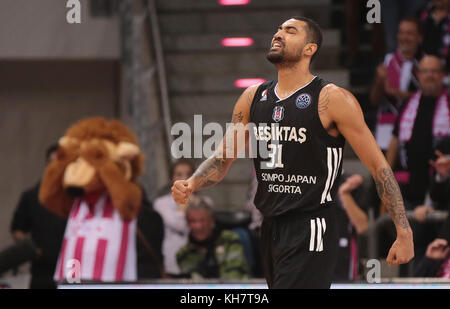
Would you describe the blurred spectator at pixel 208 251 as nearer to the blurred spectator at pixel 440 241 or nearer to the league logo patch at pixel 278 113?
the blurred spectator at pixel 440 241

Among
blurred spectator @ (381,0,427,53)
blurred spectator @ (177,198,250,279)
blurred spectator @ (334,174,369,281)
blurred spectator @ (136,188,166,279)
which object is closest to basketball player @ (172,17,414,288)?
blurred spectator @ (136,188,166,279)

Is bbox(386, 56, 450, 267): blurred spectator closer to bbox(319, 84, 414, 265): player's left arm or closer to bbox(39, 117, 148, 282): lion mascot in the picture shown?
bbox(39, 117, 148, 282): lion mascot

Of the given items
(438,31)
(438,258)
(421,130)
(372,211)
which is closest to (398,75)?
(438,31)

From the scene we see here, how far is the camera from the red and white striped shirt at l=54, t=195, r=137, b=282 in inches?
218

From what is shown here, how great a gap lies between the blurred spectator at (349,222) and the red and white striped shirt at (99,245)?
1.30m

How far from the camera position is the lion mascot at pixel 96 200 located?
5.53m

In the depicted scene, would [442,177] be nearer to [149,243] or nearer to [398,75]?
[398,75]

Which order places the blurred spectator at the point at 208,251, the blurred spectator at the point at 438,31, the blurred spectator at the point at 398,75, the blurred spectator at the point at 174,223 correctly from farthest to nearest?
the blurred spectator at the point at 438,31, the blurred spectator at the point at 398,75, the blurred spectator at the point at 174,223, the blurred spectator at the point at 208,251

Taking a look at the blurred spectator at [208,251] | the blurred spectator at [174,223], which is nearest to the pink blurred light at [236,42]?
the blurred spectator at [174,223]

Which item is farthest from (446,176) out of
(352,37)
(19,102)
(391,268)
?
(19,102)

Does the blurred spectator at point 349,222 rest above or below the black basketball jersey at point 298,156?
below

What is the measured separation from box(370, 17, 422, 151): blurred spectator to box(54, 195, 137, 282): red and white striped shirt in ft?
7.50
